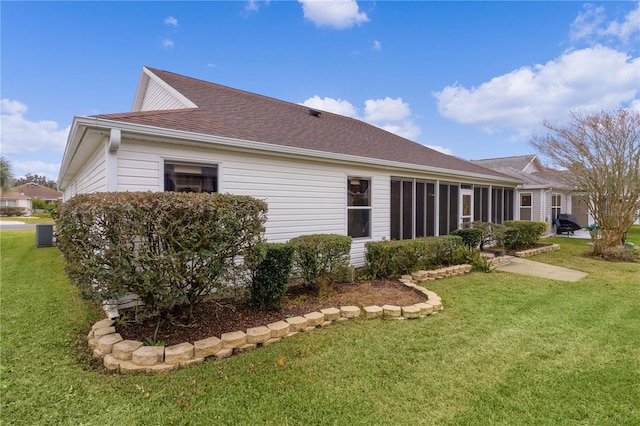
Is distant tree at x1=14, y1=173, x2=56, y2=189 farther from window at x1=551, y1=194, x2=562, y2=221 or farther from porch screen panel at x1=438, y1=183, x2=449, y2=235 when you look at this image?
window at x1=551, y1=194, x2=562, y2=221

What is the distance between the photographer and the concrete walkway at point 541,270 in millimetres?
7230

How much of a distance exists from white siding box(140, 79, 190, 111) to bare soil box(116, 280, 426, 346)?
516 cm

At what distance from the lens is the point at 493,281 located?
6.73 metres

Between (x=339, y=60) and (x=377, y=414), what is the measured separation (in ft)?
46.6

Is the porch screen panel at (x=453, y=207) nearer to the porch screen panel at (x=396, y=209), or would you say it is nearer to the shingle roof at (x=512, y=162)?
the porch screen panel at (x=396, y=209)

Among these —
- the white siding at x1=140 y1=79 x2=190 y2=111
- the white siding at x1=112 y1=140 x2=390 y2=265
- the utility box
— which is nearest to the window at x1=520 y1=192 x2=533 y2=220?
the white siding at x1=112 y1=140 x2=390 y2=265

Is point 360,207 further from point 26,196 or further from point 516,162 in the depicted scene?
point 26,196

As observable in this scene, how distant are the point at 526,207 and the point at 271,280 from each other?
15773 mm

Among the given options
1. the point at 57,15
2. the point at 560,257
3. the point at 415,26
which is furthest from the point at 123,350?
the point at 415,26

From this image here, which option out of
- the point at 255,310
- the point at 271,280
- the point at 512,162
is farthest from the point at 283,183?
the point at 512,162

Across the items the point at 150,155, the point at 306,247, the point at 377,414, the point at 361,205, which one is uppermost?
the point at 150,155

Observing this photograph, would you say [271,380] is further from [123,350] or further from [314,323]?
[123,350]

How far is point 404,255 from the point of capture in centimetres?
681

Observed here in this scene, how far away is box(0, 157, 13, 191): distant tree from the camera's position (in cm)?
2933
